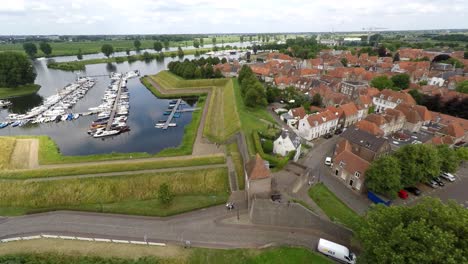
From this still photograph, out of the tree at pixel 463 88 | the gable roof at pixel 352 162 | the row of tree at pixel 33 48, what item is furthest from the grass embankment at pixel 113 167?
the row of tree at pixel 33 48

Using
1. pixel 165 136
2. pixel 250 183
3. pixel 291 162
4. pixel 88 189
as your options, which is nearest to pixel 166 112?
pixel 165 136

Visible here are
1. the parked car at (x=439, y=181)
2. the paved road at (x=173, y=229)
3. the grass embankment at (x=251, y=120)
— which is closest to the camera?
the paved road at (x=173, y=229)

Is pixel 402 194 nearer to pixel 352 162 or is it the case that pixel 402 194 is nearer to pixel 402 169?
pixel 402 169

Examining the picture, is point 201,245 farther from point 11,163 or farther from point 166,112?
point 166,112

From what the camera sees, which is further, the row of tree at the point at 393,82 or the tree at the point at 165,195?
the row of tree at the point at 393,82

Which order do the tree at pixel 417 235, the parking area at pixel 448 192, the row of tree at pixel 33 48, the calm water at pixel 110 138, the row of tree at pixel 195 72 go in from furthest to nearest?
the row of tree at pixel 33 48, the row of tree at pixel 195 72, the calm water at pixel 110 138, the parking area at pixel 448 192, the tree at pixel 417 235

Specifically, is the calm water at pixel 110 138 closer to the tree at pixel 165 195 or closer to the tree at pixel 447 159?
the tree at pixel 165 195

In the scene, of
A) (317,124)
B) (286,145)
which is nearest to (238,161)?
(286,145)
